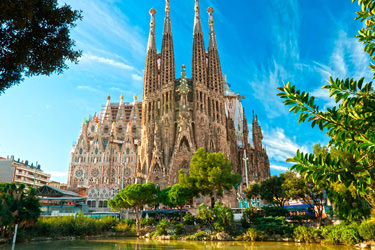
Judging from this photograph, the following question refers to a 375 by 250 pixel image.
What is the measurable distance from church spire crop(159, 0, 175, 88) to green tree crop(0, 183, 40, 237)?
37935 millimetres

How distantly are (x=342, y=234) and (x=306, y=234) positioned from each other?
2631 millimetres

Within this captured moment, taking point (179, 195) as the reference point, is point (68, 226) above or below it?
below

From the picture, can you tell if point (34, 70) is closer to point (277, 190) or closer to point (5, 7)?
point (5, 7)

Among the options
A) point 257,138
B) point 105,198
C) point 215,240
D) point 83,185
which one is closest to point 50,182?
point 83,185

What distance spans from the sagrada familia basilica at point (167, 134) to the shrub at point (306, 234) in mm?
27381

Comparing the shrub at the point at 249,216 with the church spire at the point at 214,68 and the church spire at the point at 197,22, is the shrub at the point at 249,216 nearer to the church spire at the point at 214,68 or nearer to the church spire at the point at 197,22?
the church spire at the point at 214,68

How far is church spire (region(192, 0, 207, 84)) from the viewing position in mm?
55188

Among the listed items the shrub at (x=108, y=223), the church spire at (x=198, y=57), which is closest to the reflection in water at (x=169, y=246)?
the shrub at (x=108, y=223)

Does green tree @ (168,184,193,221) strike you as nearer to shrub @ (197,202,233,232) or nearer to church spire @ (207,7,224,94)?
shrub @ (197,202,233,232)

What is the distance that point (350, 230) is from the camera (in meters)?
17.0

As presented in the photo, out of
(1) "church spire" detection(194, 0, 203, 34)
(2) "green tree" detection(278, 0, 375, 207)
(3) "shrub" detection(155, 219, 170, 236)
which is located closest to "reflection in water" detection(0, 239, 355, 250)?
(3) "shrub" detection(155, 219, 170, 236)

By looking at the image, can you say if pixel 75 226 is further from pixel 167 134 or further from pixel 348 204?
pixel 167 134

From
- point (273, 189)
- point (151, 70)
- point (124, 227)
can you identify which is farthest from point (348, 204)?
point (151, 70)

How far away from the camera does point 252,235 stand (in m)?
20.8
